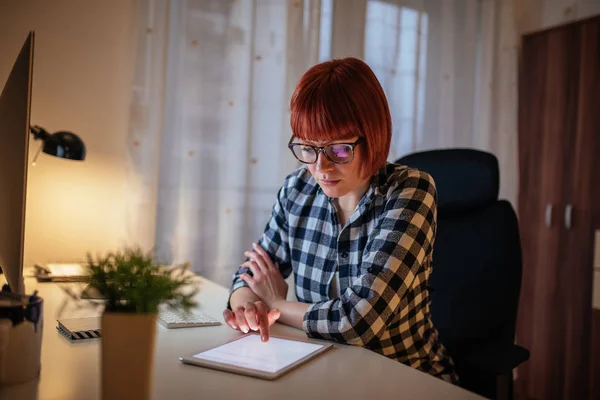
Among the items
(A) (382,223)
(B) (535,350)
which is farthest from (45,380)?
(B) (535,350)

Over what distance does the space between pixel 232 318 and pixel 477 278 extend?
0.72 meters

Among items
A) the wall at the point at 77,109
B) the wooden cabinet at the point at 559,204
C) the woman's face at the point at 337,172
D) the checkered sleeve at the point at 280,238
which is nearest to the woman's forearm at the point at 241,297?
the checkered sleeve at the point at 280,238

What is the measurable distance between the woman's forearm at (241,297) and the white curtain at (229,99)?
69 cm

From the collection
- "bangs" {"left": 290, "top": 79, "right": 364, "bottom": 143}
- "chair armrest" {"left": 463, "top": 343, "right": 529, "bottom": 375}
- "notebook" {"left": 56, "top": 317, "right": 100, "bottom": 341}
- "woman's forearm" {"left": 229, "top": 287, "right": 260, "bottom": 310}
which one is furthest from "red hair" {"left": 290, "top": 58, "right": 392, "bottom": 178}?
"notebook" {"left": 56, "top": 317, "right": 100, "bottom": 341}

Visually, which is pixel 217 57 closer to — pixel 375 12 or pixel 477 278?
pixel 375 12

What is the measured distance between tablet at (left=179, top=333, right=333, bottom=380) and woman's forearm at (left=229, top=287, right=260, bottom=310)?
179 millimetres

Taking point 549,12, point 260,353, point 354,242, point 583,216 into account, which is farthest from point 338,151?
point 549,12

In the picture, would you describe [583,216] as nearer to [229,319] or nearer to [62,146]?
[229,319]

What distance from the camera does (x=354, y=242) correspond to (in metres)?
1.41

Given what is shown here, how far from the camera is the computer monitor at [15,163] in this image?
995mm

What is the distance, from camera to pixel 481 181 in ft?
5.30

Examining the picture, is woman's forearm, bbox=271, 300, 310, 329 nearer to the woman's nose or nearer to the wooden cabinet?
the woman's nose

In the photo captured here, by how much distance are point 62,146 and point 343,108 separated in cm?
87

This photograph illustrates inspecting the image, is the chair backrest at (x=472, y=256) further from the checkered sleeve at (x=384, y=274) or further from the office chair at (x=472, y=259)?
the checkered sleeve at (x=384, y=274)
